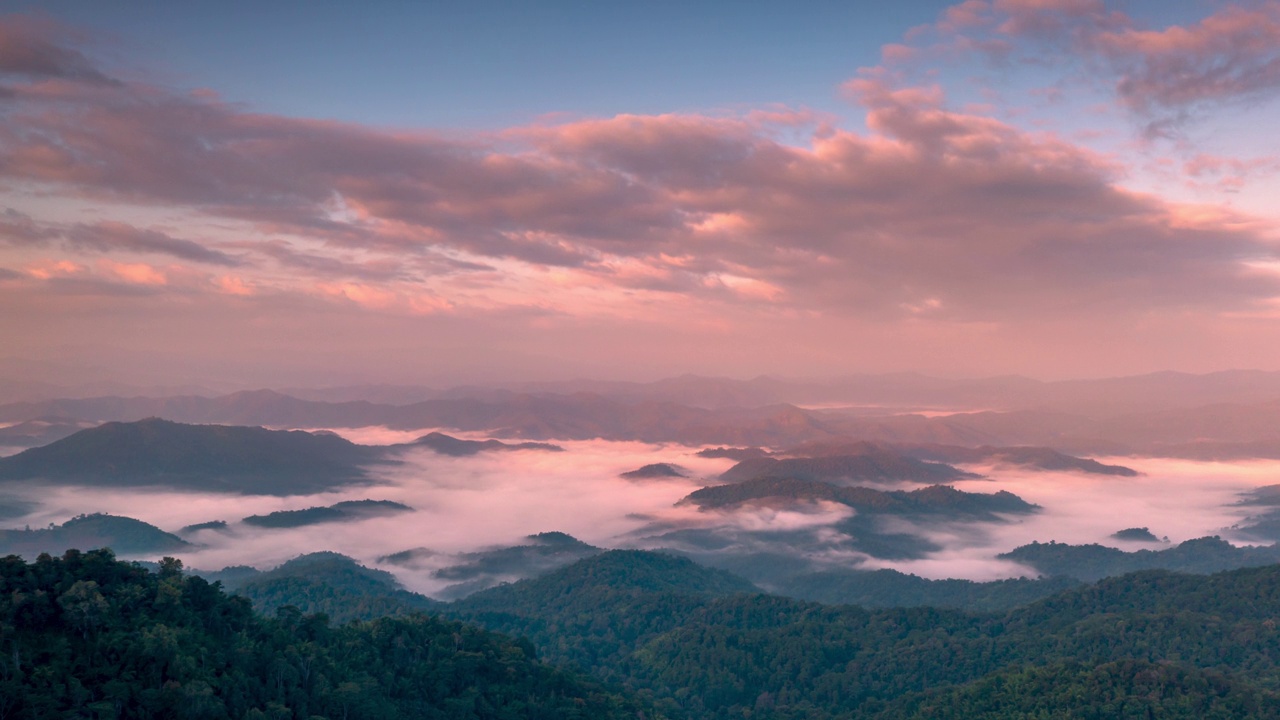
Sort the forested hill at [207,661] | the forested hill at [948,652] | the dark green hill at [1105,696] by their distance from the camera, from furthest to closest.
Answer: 1. the forested hill at [948,652]
2. the dark green hill at [1105,696]
3. the forested hill at [207,661]

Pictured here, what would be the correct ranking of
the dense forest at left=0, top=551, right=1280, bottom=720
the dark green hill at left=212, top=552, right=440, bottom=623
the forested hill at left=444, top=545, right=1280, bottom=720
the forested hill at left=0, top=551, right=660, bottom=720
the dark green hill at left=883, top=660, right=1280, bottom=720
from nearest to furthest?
1. the forested hill at left=0, top=551, right=660, bottom=720
2. the dense forest at left=0, top=551, right=1280, bottom=720
3. the dark green hill at left=883, top=660, right=1280, bottom=720
4. the forested hill at left=444, top=545, right=1280, bottom=720
5. the dark green hill at left=212, top=552, right=440, bottom=623

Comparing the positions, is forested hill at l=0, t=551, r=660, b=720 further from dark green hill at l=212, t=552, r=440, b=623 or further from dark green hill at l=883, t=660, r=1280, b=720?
→ dark green hill at l=212, t=552, r=440, b=623

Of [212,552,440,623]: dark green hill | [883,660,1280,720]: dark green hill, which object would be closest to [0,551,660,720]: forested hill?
[883,660,1280,720]: dark green hill

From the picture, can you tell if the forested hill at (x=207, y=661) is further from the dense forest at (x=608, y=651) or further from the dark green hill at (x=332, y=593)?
the dark green hill at (x=332, y=593)

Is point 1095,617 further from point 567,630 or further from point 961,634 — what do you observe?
point 567,630

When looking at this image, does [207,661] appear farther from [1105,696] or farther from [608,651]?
[608,651]

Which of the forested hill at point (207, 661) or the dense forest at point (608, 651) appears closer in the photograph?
the forested hill at point (207, 661)

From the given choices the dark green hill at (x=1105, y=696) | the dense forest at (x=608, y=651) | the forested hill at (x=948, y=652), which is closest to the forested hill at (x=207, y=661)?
the dense forest at (x=608, y=651)
